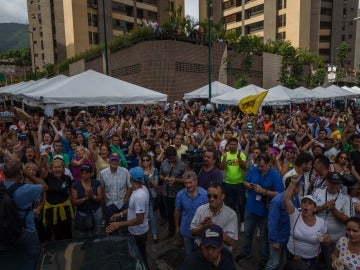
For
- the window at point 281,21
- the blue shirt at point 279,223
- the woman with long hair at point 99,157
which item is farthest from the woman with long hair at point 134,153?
the window at point 281,21

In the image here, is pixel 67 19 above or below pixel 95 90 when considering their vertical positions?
above

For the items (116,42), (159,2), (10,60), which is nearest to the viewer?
(116,42)

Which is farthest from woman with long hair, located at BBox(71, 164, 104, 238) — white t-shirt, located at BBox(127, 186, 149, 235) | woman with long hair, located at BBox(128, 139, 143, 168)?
woman with long hair, located at BBox(128, 139, 143, 168)

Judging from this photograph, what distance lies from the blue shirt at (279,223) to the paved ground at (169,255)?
46.0 inches

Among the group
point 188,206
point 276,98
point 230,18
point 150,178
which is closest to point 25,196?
point 188,206

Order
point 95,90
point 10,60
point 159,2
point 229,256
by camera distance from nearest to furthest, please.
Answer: point 229,256
point 95,90
point 159,2
point 10,60

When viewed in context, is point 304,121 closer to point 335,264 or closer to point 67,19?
point 335,264

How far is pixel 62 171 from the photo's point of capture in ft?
16.0

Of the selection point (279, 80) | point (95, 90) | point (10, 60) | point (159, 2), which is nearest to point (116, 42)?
point (279, 80)

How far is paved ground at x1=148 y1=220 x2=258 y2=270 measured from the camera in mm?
5020

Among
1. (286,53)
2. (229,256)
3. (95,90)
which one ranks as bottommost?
(229,256)

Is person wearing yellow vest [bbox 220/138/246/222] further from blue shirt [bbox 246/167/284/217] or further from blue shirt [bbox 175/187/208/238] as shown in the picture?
blue shirt [bbox 175/187/208/238]

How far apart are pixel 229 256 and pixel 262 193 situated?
6.01ft

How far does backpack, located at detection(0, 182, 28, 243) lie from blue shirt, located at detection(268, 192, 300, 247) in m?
2.87
